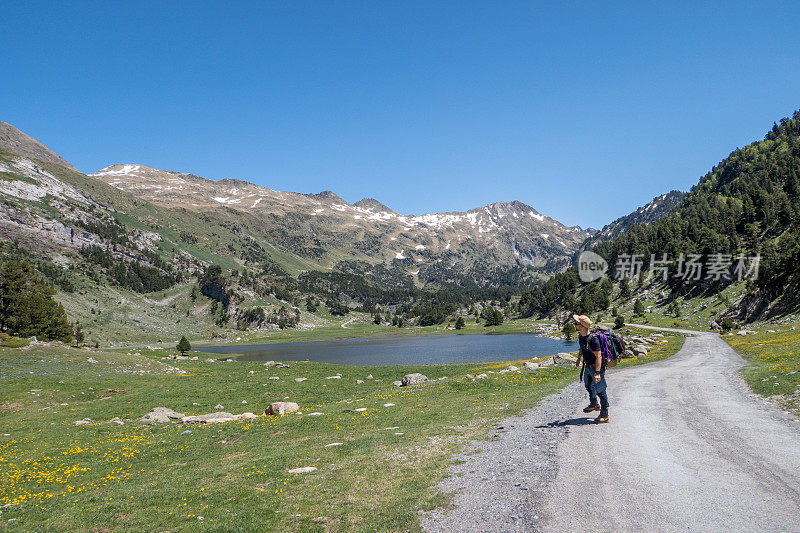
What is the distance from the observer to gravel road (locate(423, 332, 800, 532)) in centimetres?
747

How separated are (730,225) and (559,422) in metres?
166

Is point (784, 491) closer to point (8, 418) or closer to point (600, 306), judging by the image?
point (8, 418)

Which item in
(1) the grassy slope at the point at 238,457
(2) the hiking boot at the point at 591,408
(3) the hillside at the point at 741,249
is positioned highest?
(3) the hillside at the point at 741,249

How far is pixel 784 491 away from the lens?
8.06 metres

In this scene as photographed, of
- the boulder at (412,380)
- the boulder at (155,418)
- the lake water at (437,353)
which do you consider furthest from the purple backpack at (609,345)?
the lake water at (437,353)

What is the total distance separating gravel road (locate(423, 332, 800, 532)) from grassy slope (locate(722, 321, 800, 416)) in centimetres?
220

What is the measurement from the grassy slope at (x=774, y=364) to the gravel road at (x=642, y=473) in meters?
2.20

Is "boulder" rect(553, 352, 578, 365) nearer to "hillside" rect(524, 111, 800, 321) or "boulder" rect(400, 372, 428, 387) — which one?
"boulder" rect(400, 372, 428, 387)

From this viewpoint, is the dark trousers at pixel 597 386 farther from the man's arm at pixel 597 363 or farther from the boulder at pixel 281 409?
the boulder at pixel 281 409

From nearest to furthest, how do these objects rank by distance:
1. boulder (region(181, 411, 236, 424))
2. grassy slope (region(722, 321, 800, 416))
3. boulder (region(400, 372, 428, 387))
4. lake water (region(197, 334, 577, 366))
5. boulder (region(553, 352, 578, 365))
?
grassy slope (region(722, 321, 800, 416)) → boulder (region(181, 411, 236, 424)) → boulder (region(400, 372, 428, 387)) → boulder (region(553, 352, 578, 365)) → lake water (region(197, 334, 577, 366))

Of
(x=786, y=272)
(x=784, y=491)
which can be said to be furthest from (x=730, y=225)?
(x=784, y=491)

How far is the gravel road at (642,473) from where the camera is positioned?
747 cm

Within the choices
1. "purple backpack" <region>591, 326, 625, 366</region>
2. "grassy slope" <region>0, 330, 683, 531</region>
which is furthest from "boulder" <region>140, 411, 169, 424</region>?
"purple backpack" <region>591, 326, 625, 366</region>

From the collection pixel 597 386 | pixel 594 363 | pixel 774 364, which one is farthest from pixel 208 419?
pixel 774 364
